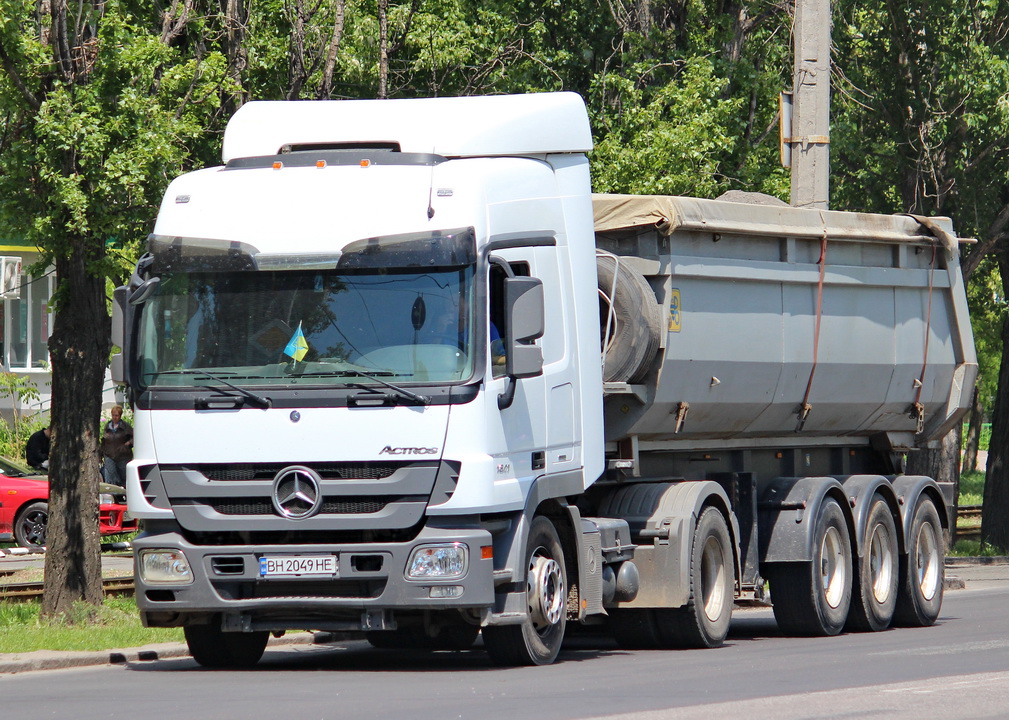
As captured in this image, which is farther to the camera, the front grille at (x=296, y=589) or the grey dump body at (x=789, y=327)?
A: the grey dump body at (x=789, y=327)

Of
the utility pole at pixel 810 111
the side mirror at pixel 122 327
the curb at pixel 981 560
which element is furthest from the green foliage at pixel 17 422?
the side mirror at pixel 122 327

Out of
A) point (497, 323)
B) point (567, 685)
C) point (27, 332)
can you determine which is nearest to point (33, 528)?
point (497, 323)

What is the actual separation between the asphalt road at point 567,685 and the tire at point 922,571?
5.89 feet

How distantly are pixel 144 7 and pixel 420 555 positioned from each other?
820cm

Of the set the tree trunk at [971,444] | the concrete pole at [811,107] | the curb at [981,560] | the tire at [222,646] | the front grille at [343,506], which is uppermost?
the concrete pole at [811,107]

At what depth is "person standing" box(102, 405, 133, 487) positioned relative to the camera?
26484mm

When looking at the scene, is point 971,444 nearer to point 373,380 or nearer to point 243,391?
A: point 373,380

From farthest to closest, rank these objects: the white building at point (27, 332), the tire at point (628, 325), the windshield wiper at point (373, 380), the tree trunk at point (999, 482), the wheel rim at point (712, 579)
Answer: the white building at point (27, 332)
the tree trunk at point (999, 482)
the wheel rim at point (712, 579)
the tire at point (628, 325)
the windshield wiper at point (373, 380)

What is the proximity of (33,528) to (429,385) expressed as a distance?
50.1 feet

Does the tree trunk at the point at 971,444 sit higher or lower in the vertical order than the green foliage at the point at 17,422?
lower

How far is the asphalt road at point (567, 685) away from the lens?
30.0 feet

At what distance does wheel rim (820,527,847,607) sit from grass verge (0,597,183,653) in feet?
17.3

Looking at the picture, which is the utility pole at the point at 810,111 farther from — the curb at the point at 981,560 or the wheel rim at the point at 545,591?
the curb at the point at 981,560

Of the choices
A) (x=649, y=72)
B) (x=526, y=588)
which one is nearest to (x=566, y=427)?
(x=526, y=588)
